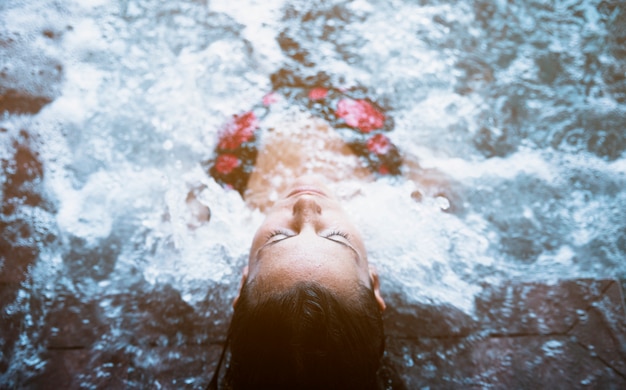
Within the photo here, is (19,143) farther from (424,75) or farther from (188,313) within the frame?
(424,75)

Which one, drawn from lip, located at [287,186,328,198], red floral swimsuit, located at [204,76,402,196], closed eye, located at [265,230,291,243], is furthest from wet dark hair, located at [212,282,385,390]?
red floral swimsuit, located at [204,76,402,196]

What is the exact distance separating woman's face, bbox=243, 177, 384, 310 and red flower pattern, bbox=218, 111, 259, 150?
977 mm

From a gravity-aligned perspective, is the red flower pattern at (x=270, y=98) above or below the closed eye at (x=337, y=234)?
above

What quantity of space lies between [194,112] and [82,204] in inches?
38.1

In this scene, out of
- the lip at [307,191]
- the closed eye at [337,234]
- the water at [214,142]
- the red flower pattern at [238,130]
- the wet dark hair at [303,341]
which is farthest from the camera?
the red flower pattern at [238,130]

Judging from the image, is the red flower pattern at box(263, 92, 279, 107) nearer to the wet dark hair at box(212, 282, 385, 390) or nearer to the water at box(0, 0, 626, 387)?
the water at box(0, 0, 626, 387)

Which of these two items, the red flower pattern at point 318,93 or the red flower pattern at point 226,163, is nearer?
the red flower pattern at point 226,163

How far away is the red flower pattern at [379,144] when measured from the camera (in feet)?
9.21

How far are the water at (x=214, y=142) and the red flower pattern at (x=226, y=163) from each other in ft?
0.34

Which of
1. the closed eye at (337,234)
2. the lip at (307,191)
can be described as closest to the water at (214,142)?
the lip at (307,191)

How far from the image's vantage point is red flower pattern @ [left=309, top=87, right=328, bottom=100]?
9.93ft

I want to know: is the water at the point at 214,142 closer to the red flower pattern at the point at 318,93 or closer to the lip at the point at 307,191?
the red flower pattern at the point at 318,93

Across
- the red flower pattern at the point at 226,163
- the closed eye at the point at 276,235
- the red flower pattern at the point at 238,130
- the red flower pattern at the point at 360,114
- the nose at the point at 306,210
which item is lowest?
the closed eye at the point at 276,235

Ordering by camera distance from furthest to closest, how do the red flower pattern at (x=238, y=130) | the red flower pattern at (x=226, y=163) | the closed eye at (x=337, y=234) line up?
the red flower pattern at (x=238, y=130) < the red flower pattern at (x=226, y=163) < the closed eye at (x=337, y=234)
